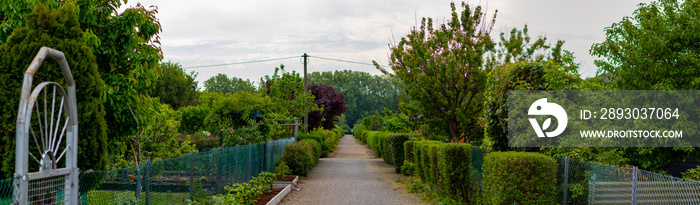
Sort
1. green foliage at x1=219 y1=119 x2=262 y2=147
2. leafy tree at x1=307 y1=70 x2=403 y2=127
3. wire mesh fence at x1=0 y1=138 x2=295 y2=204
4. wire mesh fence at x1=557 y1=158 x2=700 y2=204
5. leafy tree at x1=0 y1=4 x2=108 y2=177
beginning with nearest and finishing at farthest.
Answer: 1. leafy tree at x1=0 y1=4 x2=108 y2=177
2. wire mesh fence at x1=557 y1=158 x2=700 y2=204
3. wire mesh fence at x1=0 y1=138 x2=295 y2=204
4. green foliage at x1=219 y1=119 x2=262 y2=147
5. leafy tree at x1=307 y1=70 x2=403 y2=127

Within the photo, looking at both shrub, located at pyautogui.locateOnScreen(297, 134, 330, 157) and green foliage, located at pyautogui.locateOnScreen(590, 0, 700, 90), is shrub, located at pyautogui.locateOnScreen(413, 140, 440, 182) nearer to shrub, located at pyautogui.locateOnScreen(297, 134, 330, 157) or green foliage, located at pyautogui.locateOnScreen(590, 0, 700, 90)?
green foliage, located at pyautogui.locateOnScreen(590, 0, 700, 90)

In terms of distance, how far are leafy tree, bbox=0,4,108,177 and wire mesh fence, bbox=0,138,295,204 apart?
0.26m

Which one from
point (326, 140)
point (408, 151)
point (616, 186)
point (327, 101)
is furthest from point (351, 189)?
point (327, 101)

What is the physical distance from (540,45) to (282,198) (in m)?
9.26

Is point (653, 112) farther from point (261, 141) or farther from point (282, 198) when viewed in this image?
point (261, 141)

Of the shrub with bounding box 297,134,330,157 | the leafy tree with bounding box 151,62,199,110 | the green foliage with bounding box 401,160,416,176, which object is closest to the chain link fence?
the green foliage with bounding box 401,160,416,176

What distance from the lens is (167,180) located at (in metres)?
7.87

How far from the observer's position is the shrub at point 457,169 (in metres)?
10.8

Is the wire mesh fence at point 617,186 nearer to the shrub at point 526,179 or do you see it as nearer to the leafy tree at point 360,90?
the shrub at point 526,179

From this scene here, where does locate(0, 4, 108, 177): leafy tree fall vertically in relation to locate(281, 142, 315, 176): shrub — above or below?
above

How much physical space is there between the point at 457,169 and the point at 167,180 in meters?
5.94

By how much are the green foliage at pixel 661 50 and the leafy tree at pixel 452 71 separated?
6619 mm

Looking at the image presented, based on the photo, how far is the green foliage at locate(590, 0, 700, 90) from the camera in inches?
346

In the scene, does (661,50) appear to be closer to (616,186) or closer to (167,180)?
(616,186)
